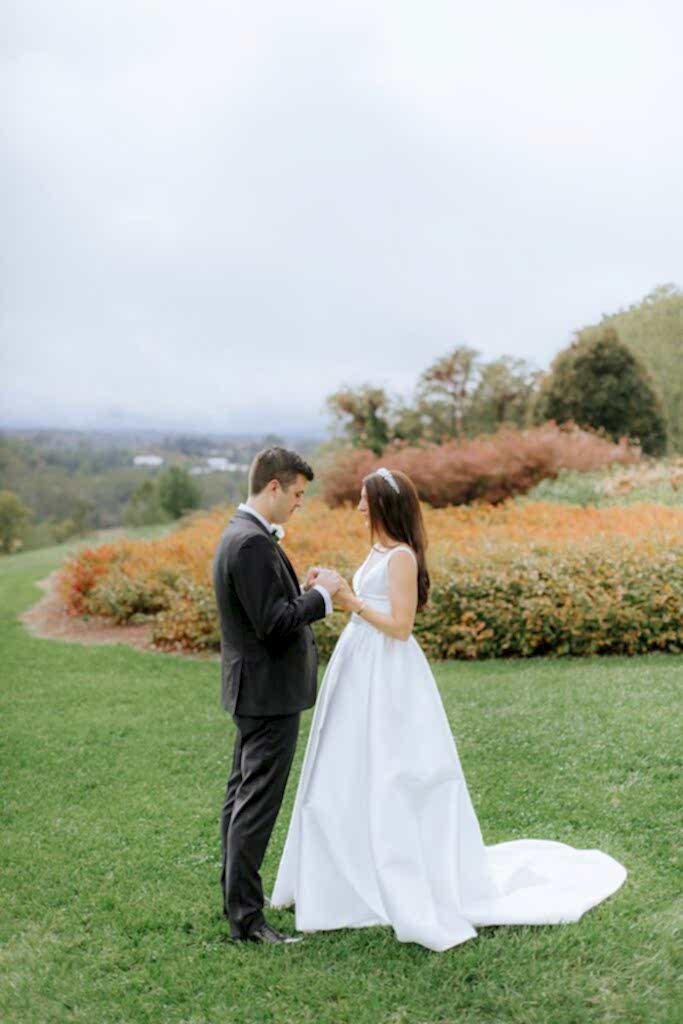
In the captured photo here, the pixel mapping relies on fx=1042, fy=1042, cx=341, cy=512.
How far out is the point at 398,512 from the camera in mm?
3627

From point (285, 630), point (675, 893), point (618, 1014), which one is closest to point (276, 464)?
point (285, 630)

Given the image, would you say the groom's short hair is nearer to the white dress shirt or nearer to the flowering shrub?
the white dress shirt

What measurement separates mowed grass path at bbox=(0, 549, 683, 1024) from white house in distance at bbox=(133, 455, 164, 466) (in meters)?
20.9

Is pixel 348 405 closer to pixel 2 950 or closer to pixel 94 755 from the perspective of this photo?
pixel 94 755

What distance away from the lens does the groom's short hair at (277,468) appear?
3.47 metres

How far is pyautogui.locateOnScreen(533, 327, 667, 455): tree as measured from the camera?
60.0 ft

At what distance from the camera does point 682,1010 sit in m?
3.16

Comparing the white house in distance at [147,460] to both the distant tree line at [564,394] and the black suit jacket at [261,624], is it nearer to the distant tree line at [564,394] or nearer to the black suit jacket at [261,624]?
the distant tree line at [564,394]

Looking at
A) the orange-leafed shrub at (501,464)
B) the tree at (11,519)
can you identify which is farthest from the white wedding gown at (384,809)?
the tree at (11,519)

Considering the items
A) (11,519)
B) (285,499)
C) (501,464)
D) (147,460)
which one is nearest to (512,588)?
(285,499)

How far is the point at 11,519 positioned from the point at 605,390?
16419 millimetres

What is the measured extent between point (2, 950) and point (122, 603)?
729 centimetres

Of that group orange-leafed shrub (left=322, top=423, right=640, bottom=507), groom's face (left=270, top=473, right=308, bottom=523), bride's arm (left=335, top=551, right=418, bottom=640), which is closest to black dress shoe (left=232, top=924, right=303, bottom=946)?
bride's arm (left=335, top=551, right=418, bottom=640)

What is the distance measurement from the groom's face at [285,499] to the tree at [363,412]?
17.0 m
